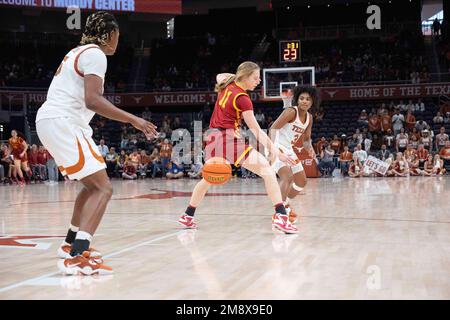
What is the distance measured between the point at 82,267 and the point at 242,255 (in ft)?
4.39

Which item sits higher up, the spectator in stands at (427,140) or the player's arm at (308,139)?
the player's arm at (308,139)

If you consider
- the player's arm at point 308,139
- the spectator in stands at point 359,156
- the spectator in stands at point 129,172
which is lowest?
the spectator in stands at point 129,172

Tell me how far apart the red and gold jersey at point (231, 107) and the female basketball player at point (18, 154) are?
44.0 ft

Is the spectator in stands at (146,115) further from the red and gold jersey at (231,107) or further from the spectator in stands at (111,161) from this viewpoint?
the red and gold jersey at (231,107)

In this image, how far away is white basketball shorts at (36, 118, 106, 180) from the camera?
162 inches

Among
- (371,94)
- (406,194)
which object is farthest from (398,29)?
(406,194)

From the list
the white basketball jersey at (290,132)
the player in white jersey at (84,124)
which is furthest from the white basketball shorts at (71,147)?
the white basketball jersey at (290,132)

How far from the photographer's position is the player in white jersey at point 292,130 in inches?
276

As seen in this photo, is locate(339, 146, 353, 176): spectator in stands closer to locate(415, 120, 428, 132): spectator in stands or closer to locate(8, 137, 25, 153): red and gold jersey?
locate(415, 120, 428, 132): spectator in stands

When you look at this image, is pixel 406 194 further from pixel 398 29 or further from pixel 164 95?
pixel 398 29

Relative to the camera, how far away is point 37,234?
247 inches

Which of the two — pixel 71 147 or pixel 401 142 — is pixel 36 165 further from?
pixel 71 147
